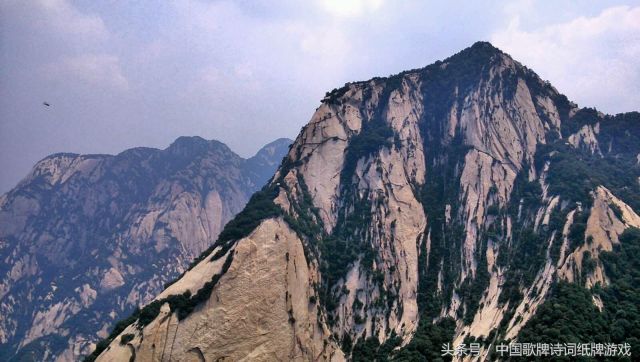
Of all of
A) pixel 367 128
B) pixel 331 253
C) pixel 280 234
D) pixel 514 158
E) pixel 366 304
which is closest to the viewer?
pixel 280 234

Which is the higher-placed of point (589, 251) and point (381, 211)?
point (381, 211)

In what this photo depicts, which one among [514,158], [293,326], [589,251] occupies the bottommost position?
[293,326]

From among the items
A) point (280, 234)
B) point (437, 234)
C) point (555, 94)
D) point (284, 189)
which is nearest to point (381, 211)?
point (437, 234)

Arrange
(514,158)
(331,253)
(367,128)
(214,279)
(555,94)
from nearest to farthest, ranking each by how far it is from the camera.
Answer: (214,279), (331,253), (514,158), (367,128), (555,94)

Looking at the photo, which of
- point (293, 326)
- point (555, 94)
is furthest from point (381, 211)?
point (555, 94)

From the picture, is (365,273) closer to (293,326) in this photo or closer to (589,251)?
(293,326)

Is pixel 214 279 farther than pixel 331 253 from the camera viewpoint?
No
